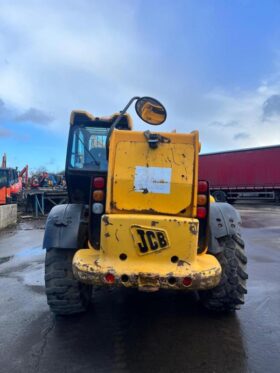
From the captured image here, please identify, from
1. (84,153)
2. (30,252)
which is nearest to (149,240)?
(84,153)

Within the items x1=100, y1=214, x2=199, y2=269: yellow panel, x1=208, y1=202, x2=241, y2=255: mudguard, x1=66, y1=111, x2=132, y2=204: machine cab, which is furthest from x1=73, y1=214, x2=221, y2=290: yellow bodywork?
x1=66, y1=111, x2=132, y2=204: machine cab

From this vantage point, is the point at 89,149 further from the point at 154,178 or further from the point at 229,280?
the point at 229,280

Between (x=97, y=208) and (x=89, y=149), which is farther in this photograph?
(x=89, y=149)

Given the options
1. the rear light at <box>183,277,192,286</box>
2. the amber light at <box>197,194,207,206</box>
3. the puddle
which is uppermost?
the amber light at <box>197,194,207,206</box>

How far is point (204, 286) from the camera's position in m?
3.55

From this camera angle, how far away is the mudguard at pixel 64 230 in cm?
421

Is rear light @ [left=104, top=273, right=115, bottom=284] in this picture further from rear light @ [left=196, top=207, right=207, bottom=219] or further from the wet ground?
rear light @ [left=196, top=207, right=207, bottom=219]

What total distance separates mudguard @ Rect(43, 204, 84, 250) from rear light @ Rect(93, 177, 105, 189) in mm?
547

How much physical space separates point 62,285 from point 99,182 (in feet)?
4.22

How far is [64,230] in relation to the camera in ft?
14.0

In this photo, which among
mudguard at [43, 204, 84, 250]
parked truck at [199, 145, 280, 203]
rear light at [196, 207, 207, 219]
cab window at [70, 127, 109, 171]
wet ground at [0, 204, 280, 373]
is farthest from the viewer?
parked truck at [199, 145, 280, 203]

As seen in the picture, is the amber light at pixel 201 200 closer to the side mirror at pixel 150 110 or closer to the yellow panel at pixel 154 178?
the yellow panel at pixel 154 178

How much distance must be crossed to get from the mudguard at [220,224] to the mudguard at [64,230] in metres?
1.50

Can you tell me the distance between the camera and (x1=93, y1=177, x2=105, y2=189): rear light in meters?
4.01
